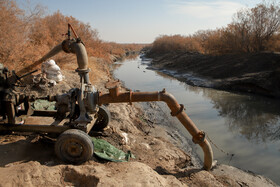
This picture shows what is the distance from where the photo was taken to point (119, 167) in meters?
3.82

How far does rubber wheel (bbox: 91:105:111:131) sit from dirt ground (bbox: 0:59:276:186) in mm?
171

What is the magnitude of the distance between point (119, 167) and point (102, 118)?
172 cm

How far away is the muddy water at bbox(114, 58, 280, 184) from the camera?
20.5 feet

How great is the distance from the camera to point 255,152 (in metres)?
6.71

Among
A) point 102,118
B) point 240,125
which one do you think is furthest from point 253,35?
point 102,118

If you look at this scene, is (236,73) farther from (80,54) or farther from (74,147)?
(74,147)

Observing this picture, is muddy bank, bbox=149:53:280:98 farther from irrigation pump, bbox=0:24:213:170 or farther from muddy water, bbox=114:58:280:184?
irrigation pump, bbox=0:24:213:170

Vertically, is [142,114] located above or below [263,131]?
above

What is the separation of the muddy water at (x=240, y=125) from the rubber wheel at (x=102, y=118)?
319 cm

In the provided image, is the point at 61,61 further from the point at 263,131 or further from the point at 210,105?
the point at 263,131

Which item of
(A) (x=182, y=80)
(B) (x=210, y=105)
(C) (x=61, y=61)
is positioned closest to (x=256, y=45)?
(A) (x=182, y=80)

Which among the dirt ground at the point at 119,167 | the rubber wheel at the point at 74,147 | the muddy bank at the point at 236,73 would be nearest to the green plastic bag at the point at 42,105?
the dirt ground at the point at 119,167

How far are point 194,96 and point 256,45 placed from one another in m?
10.8

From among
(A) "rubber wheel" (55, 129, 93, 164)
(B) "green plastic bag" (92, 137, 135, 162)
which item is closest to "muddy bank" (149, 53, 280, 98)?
(B) "green plastic bag" (92, 137, 135, 162)
